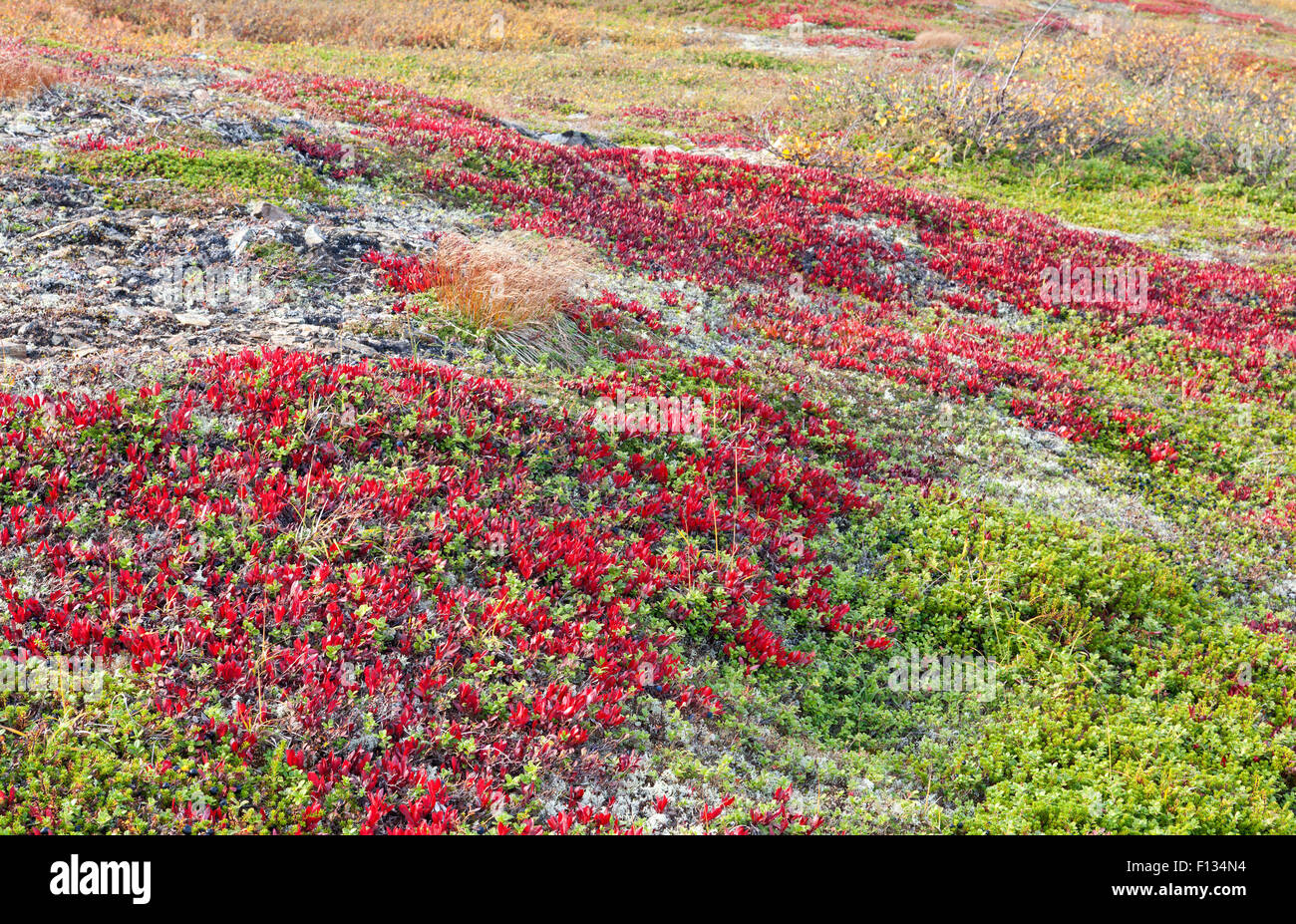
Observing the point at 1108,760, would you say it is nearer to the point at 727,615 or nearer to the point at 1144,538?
the point at 727,615

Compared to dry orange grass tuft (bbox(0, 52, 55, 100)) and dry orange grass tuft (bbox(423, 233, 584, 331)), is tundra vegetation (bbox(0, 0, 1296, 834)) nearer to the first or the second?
dry orange grass tuft (bbox(423, 233, 584, 331))

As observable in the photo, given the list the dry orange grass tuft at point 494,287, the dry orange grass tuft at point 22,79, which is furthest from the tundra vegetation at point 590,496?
the dry orange grass tuft at point 22,79

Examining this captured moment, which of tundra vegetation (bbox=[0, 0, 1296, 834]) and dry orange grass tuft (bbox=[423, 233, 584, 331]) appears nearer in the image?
tundra vegetation (bbox=[0, 0, 1296, 834])

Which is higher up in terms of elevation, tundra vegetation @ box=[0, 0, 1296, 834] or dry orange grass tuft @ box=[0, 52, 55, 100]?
dry orange grass tuft @ box=[0, 52, 55, 100]

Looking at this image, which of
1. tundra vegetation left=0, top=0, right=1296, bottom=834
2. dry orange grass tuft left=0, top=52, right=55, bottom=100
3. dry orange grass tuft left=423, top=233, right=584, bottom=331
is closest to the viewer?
tundra vegetation left=0, top=0, right=1296, bottom=834

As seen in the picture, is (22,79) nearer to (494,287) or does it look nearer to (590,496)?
(494,287)

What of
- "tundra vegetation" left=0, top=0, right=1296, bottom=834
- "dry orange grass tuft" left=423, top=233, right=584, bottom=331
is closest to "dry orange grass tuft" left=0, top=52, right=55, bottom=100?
"tundra vegetation" left=0, top=0, right=1296, bottom=834
